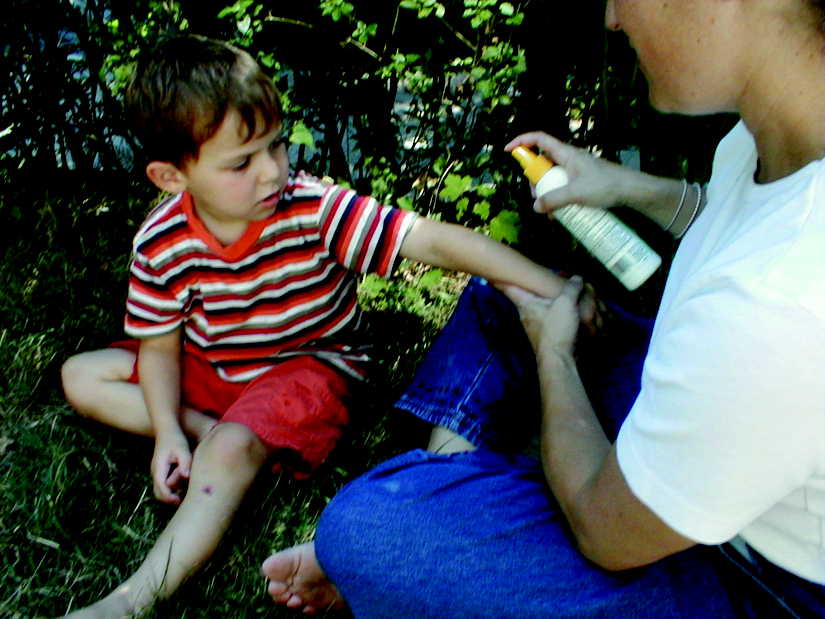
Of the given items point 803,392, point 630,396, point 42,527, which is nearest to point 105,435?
point 42,527

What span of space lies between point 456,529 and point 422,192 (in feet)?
5.07

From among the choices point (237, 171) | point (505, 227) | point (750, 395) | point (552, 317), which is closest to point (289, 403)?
point (237, 171)

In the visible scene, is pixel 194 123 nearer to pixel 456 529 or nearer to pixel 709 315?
pixel 456 529

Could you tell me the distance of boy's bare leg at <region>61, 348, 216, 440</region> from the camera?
1956 millimetres

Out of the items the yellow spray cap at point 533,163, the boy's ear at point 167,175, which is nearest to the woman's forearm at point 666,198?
the yellow spray cap at point 533,163

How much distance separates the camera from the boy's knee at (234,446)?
5.74ft

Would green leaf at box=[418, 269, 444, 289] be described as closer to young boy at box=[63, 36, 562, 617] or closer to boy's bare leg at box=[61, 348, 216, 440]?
young boy at box=[63, 36, 562, 617]

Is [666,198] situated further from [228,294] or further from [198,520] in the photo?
[198,520]

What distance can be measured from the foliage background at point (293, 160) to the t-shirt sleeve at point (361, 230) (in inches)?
17.7

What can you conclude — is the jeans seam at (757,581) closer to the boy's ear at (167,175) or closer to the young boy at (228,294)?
the young boy at (228,294)

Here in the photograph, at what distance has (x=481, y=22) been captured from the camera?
88.7 inches

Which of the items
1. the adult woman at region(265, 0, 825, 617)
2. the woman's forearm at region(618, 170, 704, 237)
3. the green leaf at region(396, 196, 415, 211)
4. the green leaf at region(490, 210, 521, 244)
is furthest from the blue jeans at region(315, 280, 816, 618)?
the green leaf at region(396, 196, 415, 211)

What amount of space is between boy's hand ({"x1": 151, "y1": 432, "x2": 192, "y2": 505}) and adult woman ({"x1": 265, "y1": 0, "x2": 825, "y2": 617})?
35cm

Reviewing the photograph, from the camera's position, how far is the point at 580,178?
1.68 metres
